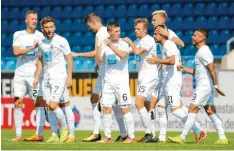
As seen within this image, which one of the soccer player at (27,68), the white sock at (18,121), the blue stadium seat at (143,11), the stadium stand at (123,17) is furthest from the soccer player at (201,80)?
the blue stadium seat at (143,11)

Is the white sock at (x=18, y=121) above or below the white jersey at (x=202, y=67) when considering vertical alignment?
below

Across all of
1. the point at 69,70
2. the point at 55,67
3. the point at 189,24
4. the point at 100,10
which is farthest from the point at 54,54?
the point at 100,10

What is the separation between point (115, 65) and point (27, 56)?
71.6 inches

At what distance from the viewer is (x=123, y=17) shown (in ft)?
82.8

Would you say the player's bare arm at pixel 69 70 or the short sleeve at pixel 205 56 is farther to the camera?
the player's bare arm at pixel 69 70

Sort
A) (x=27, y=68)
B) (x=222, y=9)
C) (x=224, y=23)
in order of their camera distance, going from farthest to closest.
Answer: (x=222, y=9)
(x=224, y=23)
(x=27, y=68)

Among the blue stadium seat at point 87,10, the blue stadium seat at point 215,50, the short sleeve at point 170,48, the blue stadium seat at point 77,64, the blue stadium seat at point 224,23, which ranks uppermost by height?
the blue stadium seat at point 87,10

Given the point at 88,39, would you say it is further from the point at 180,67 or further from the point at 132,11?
the point at 180,67

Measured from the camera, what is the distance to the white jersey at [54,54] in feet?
41.0

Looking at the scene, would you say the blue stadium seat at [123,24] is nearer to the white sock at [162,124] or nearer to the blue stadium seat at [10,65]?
the blue stadium seat at [10,65]

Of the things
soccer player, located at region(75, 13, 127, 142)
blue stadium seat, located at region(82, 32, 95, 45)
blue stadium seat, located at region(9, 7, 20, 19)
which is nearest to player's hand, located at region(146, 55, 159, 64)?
soccer player, located at region(75, 13, 127, 142)

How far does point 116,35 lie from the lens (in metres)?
12.3

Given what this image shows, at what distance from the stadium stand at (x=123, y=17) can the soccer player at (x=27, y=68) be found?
9.32 meters

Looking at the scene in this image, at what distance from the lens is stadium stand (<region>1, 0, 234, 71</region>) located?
947 inches
